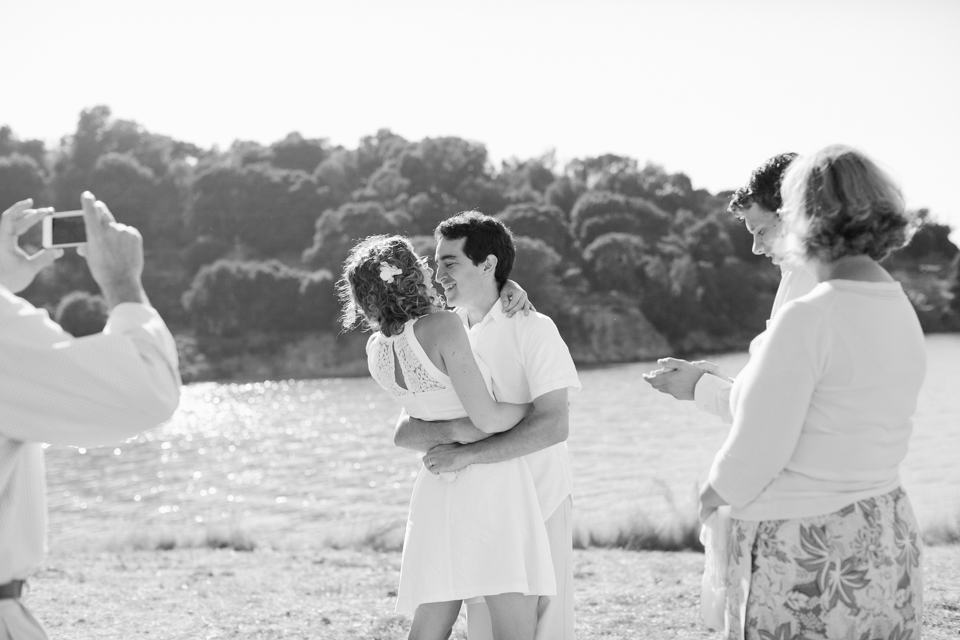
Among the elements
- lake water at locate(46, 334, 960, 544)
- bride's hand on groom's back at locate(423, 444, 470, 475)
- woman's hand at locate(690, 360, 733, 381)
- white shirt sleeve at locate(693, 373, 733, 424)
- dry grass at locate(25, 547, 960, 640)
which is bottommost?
lake water at locate(46, 334, 960, 544)

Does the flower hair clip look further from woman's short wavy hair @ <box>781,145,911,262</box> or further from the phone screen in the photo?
woman's short wavy hair @ <box>781,145,911,262</box>

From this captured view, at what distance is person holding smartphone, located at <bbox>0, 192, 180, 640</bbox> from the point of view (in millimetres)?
1703

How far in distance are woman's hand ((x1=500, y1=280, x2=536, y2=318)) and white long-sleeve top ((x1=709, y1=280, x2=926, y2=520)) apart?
1254 mm

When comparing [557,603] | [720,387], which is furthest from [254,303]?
[720,387]

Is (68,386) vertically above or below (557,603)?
above

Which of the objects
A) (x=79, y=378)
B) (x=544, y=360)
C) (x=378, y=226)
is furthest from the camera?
(x=378, y=226)

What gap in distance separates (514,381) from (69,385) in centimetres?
184

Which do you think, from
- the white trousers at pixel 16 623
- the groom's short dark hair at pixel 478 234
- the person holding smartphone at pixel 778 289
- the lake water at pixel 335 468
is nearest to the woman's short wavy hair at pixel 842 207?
the person holding smartphone at pixel 778 289

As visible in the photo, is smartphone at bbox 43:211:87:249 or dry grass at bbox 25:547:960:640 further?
dry grass at bbox 25:547:960:640

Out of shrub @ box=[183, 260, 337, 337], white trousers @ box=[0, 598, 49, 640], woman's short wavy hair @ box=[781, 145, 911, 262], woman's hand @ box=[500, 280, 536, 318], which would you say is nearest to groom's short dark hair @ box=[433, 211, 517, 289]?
woman's hand @ box=[500, 280, 536, 318]

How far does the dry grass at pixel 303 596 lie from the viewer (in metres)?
4.87

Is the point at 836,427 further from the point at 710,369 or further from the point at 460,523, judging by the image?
the point at 460,523

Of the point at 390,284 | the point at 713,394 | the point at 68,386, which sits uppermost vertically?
the point at 390,284

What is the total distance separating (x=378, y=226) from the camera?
6650 cm
